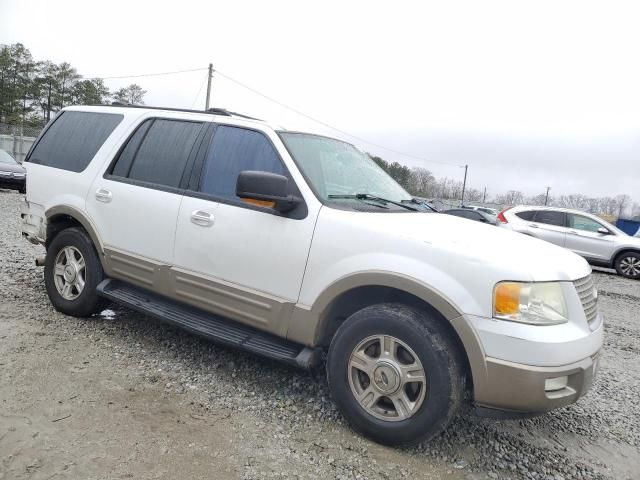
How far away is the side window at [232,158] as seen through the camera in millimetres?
3406

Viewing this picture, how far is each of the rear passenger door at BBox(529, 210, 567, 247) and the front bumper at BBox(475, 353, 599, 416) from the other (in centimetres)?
1166

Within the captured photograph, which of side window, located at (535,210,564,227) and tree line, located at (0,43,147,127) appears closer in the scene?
side window, located at (535,210,564,227)

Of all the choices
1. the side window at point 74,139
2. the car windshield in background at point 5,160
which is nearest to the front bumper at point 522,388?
the side window at point 74,139

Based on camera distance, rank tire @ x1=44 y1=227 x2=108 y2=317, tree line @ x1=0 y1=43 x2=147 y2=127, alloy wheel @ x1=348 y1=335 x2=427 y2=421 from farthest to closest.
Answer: tree line @ x1=0 y1=43 x2=147 y2=127 < tire @ x1=44 y1=227 x2=108 y2=317 < alloy wheel @ x1=348 y1=335 x2=427 y2=421

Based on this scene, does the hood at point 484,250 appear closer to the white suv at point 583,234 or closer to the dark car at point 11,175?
the white suv at point 583,234

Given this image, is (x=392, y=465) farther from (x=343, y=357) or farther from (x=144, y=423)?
(x=144, y=423)

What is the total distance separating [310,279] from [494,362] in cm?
116

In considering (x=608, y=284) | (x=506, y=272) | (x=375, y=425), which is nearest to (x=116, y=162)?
(x=375, y=425)

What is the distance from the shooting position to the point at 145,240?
3770mm

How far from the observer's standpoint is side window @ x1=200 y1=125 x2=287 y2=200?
3406 mm

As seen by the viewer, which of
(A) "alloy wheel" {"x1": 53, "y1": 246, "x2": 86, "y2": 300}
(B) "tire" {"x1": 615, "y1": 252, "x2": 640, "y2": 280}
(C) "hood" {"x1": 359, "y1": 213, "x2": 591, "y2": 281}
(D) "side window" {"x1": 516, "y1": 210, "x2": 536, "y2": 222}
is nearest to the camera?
(C) "hood" {"x1": 359, "y1": 213, "x2": 591, "y2": 281}

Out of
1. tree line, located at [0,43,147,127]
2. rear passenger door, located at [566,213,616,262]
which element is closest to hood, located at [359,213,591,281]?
rear passenger door, located at [566,213,616,262]

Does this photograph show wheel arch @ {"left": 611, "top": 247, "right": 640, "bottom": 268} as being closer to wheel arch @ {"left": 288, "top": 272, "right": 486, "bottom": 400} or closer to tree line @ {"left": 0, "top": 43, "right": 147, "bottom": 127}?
wheel arch @ {"left": 288, "top": 272, "right": 486, "bottom": 400}

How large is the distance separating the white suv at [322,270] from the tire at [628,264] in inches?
452
